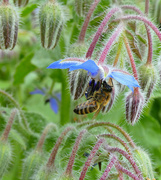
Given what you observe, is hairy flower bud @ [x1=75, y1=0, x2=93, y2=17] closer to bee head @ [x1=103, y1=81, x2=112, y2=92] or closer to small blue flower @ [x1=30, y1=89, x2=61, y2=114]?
bee head @ [x1=103, y1=81, x2=112, y2=92]

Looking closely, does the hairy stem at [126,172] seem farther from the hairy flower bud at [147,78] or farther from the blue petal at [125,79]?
the hairy flower bud at [147,78]

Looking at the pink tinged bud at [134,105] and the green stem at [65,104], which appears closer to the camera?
the pink tinged bud at [134,105]

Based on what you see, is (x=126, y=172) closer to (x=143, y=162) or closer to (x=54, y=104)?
(x=143, y=162)

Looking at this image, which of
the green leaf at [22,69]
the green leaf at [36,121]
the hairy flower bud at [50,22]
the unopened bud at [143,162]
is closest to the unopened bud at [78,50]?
the hairy flower bud at [50,22]

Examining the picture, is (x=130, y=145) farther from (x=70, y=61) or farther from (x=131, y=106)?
(x=70, y=61)

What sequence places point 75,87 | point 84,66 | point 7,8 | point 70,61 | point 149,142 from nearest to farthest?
point 84,66 → point 70,61 → point 75,87 → point 7,8 → point 149,142

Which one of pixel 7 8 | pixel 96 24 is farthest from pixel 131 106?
pixel 7 8

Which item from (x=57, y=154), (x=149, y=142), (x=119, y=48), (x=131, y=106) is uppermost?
(x=119, y=48)
